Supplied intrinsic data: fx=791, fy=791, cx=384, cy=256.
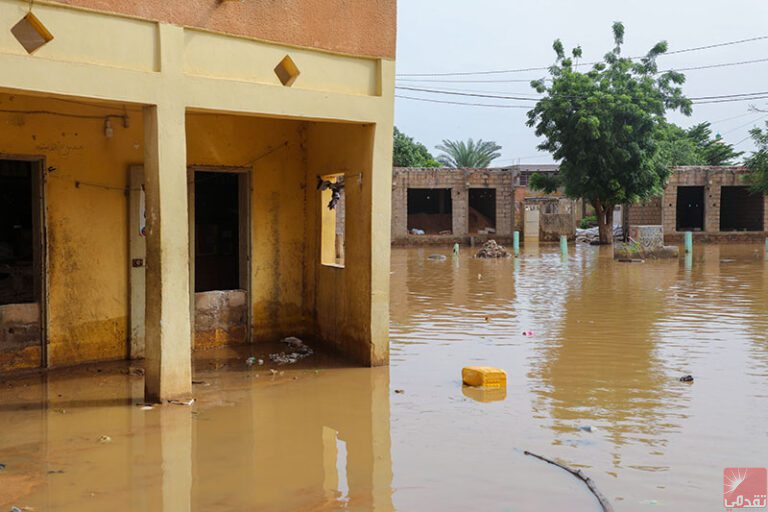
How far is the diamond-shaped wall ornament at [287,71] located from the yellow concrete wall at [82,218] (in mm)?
2199

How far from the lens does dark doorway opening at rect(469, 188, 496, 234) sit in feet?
136

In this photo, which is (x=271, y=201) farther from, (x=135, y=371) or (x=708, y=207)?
(x=708, y=207)

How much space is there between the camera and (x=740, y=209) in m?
39.7

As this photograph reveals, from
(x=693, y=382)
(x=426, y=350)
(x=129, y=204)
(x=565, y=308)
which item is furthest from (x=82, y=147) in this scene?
(x=565, y=308)

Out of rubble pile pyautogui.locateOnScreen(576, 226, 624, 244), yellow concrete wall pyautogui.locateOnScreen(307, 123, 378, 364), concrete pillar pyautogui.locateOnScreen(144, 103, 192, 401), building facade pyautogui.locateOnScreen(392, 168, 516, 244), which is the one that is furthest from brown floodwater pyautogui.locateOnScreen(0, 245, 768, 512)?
rubble pile pyautogui.locateOnScreen(576, 226, 624, 244)

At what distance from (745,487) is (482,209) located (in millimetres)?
37117

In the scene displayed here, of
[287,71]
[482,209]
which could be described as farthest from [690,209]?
[287,71]

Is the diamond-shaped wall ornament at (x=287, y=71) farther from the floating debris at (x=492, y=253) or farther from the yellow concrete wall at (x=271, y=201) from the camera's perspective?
the floating debris at (x=492, y=253)

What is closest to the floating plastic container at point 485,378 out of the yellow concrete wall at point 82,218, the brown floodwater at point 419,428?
the brown floodwater at point 419,428

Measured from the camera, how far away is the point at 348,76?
9.34 m

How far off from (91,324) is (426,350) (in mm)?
4420

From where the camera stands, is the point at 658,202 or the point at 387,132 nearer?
the point at 387,132

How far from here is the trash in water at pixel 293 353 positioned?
10055 millimetres

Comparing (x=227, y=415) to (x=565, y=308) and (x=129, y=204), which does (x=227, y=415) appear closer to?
(x=129, y=204)
